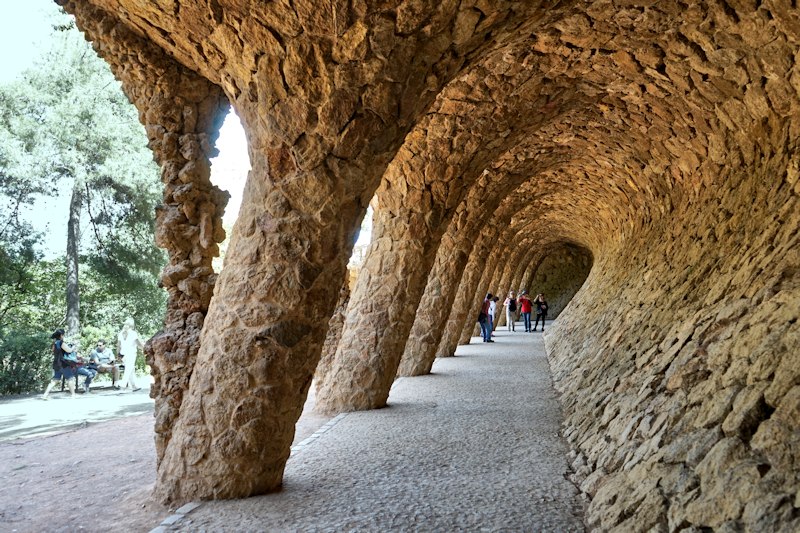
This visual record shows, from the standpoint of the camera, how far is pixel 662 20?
14.4 ft

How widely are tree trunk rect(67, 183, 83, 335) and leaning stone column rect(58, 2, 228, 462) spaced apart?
829 centimetres

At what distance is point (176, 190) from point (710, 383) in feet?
10.5

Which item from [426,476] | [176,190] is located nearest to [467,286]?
[426,476]

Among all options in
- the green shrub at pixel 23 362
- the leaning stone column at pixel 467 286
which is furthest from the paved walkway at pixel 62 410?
the leaning stone column at pixel 467 286

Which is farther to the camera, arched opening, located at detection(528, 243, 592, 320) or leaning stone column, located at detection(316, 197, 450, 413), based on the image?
arched opening, located at detection(528, 243, 592, 320)

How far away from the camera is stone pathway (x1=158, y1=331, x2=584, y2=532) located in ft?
10.8

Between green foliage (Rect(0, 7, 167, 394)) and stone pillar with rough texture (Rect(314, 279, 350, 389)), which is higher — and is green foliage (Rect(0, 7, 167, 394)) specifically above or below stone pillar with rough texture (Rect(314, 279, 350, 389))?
above

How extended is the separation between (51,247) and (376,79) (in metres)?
11.3

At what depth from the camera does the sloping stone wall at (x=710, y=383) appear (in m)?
2.30

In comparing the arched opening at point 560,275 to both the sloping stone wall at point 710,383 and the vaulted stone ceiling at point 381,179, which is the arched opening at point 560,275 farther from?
the vaulted stone ceiling at point 381,179

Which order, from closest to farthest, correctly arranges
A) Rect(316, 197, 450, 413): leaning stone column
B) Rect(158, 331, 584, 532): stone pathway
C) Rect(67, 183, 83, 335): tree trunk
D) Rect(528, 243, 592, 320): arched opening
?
Rect(158, 331, 584, 532): stone pathway, Rect(316, 197, 450, 413): leaning stone column, Rect(67, 183, 83, 335): tree trunk, Rect(528, 243, 592, 320): arched opening

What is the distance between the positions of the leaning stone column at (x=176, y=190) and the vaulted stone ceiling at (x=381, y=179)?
1 cm

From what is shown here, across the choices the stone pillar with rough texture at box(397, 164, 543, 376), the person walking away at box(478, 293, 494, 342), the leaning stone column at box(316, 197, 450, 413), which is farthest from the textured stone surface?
the leaning stone column at box(316, 197, 450, 413)

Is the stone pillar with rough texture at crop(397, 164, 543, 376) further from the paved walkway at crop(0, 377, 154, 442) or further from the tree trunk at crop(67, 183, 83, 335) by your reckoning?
the tree trunk at crop(67, 183, 83, 335)
